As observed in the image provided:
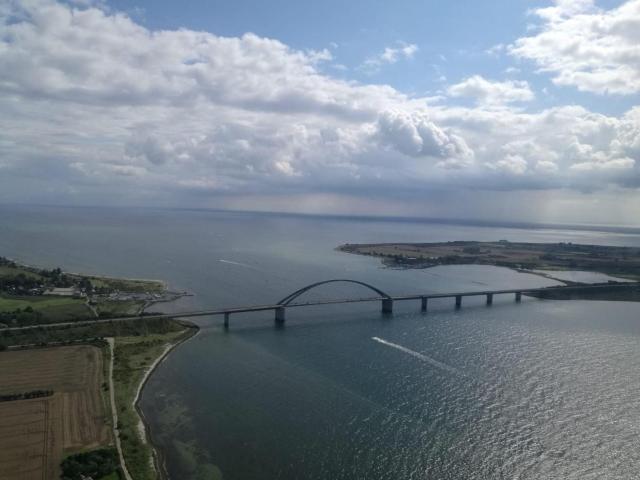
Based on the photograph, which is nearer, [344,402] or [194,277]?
[344,402]

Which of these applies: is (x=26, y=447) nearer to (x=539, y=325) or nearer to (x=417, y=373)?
(x=417, y=373)

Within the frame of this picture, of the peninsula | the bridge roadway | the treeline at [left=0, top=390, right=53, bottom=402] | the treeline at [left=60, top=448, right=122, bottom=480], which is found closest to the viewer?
the treeline at [left=60, top=448, right=122, bottom=480]

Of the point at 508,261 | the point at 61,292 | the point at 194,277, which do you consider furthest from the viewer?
the point at 508,261

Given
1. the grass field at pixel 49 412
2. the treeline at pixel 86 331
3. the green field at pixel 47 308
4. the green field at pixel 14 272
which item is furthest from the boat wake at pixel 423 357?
the green field at pixel 14 272

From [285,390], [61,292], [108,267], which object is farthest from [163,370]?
[108,267]

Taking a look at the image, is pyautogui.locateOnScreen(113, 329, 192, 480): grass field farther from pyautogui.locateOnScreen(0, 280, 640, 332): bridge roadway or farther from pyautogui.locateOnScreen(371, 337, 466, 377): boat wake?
pyautogui.locateOnScreen(371, 337, 466, 377): boat wake

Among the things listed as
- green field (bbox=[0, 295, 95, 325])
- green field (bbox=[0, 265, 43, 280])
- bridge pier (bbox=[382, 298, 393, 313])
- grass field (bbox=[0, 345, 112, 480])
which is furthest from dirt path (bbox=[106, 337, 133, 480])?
green field (bbox=[0, 265, 43, 280])
